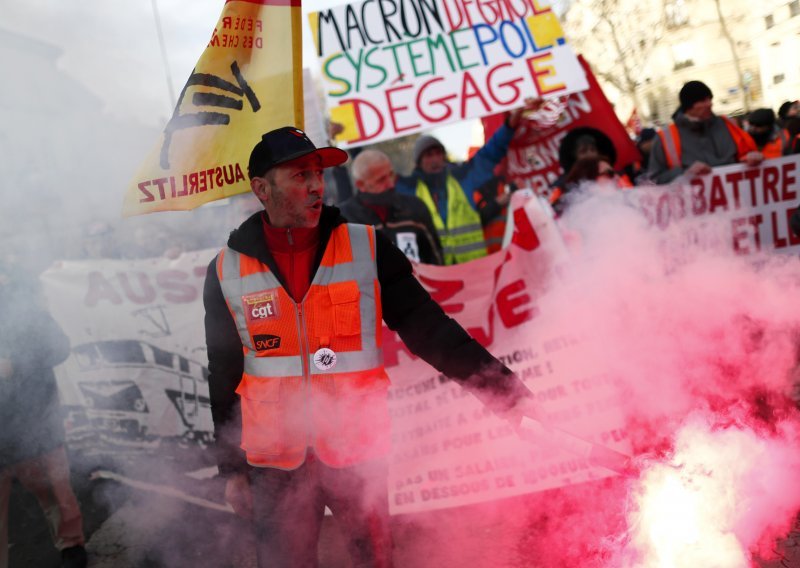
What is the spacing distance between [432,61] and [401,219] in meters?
1.40

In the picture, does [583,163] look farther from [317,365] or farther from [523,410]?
[317,365]

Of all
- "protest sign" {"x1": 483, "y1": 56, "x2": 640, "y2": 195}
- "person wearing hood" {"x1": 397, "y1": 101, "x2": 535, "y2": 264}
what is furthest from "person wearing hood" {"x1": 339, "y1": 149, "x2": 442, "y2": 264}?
"protest sign" {"x1": 483, "y1": 56, "x2": 640, "y2": 195}

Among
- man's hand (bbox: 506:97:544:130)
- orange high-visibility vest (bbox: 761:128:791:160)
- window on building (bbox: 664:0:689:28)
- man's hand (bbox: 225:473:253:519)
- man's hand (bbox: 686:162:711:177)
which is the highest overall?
window on building (bbox: 664:0:689:28)

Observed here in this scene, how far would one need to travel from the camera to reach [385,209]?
14.6ft

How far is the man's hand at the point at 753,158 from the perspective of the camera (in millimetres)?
4722

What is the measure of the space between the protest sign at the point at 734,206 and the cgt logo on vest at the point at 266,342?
3.14 metres

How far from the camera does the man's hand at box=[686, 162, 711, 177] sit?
4.64m

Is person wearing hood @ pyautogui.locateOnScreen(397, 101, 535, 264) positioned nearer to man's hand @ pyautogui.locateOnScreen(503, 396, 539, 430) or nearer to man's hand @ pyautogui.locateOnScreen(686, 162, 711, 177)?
man's hand @ pyautogui.locateOnScreen(686, 162, 711, 177)

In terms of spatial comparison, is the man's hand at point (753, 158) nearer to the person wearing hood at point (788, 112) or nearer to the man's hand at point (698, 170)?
the man's hand at point (698, 170)

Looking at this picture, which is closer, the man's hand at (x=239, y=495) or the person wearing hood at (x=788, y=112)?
the man's hand at (x=239, y=495)

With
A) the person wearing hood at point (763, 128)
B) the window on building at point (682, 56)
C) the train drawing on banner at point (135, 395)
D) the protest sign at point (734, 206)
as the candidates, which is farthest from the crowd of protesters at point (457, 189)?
the window on building at point (682, 56)

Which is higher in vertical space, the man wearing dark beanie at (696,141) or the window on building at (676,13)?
the window on building at (676,13)

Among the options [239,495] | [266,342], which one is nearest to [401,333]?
[266,342]

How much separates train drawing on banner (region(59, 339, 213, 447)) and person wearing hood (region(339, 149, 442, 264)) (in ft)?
4.69
